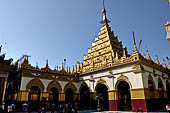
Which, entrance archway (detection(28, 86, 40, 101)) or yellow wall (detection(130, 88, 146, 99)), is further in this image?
entrance archway (detection(28, 86, 40, 101))

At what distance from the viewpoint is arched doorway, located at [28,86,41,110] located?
1762 centimetres

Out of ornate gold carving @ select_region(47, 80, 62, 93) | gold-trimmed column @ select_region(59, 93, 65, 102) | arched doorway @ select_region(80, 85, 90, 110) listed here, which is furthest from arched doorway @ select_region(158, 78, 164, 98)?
ornate gold carving @ select_region(47, 80, 62, 93)

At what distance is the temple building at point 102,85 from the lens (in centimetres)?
1600

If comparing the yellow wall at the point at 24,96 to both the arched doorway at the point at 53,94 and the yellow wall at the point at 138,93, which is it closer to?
the arched doorway at the point at 53,94

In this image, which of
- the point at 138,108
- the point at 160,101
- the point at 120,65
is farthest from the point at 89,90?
the point at 160,101

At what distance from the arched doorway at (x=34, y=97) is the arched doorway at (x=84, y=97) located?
7289 mm

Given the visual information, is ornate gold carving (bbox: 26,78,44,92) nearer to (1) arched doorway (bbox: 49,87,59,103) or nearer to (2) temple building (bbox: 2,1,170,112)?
(2) temple building (bbox: 2,1,170,112)

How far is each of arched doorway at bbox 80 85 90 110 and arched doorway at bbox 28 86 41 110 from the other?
7.29 meters

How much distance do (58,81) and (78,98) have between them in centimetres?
481

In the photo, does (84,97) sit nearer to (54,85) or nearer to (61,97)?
(61,97)

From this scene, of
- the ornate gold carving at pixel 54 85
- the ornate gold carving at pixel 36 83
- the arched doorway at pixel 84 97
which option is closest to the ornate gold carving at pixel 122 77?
the arched doorway at pixel 84 97

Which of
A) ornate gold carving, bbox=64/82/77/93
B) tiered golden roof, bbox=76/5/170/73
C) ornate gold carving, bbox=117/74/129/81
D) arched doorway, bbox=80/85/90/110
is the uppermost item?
tiered golden roof, bbox=76/5/170/73

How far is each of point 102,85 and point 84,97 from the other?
13.8ft

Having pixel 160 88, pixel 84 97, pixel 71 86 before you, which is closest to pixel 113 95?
pixel 84 97
